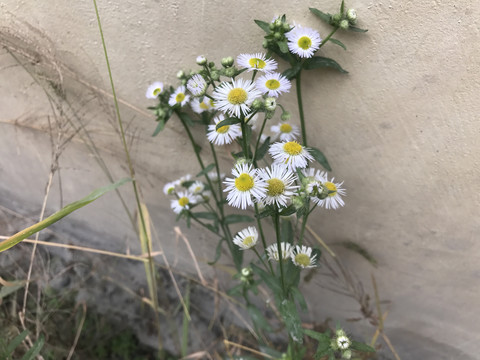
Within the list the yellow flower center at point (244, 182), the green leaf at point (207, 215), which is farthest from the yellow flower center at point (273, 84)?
the green leaf at point (207, 215)

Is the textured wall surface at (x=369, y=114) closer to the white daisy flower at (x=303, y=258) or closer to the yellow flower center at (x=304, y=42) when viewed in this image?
the yellow flower center at (x=304, y=42)

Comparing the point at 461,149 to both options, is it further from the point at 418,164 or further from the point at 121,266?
the point at 121,266

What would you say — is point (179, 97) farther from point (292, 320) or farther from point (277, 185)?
point (292, 320)

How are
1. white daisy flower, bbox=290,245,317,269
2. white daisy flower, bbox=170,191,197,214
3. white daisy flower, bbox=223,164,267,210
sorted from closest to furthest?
white daisy flower, bbox=223,164,267,210
white daisy flower, bbox=290,245,317,269
white daisy flower, bbox=170,191,197,214

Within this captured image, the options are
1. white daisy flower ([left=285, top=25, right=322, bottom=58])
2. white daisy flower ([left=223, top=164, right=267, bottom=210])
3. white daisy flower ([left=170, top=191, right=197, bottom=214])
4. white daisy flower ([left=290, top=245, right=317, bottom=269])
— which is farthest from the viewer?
white daisy flower ([left=170, top=191, right=197, bottom=214])

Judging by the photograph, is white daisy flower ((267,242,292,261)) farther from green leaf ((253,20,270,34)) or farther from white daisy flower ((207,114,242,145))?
green leaf ((253,20,270,34))

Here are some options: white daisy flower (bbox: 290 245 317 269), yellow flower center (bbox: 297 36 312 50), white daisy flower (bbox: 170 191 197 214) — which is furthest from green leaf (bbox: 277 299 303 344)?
yellow flower center (bbox: 297 36 312 50)
